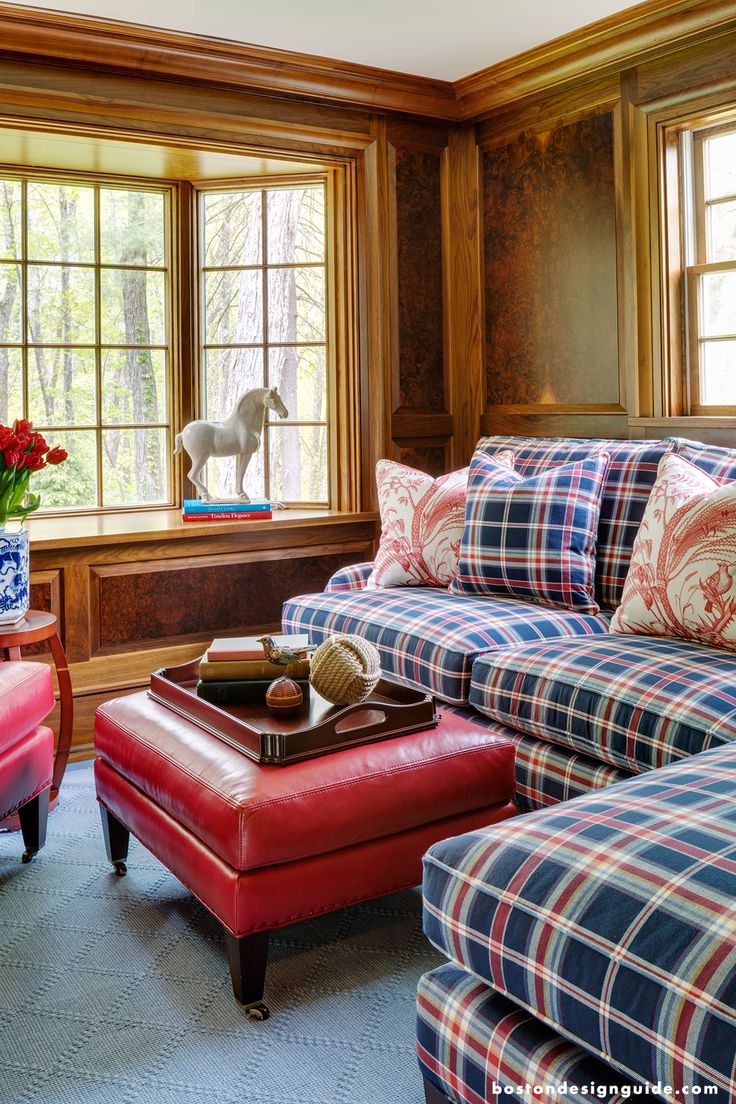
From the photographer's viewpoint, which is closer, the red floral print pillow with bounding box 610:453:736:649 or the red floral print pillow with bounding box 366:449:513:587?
the red floral print pillow with bounding box 610:453:736:649

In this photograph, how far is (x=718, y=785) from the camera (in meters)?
1.46

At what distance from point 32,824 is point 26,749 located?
262 mm

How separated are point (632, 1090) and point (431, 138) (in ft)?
12.8

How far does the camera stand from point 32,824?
260cm

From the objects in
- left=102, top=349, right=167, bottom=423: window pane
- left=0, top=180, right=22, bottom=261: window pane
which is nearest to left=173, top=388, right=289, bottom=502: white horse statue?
left=102, top=349, right=167, bottom=423: window pane

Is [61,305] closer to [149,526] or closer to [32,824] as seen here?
[149,526]

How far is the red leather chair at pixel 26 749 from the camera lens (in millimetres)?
2357

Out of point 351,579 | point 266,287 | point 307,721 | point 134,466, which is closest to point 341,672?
point 307,721

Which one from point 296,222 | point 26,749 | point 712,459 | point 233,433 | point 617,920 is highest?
point 296,222

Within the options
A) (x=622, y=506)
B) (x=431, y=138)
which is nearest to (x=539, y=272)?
(x=431, y=138)

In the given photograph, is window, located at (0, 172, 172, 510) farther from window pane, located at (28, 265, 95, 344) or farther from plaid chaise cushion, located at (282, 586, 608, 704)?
plaid chaise cushion, located at (282, 586, 608, 704)

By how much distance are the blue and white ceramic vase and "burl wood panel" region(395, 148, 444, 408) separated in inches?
75.8

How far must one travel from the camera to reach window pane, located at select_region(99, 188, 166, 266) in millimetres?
4098

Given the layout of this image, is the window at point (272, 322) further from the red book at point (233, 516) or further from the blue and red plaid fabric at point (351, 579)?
the blue and red plaid fabric at point (351, 579)
